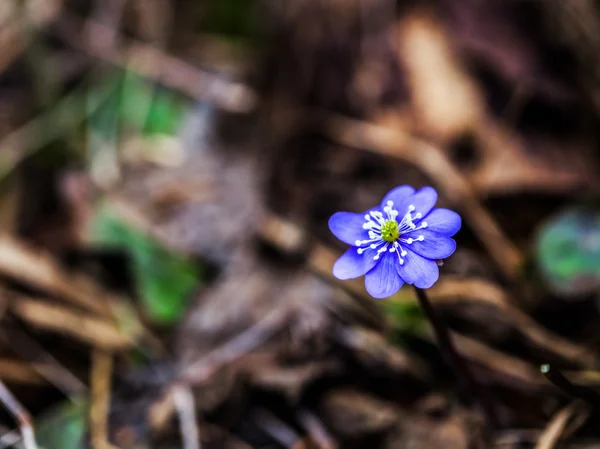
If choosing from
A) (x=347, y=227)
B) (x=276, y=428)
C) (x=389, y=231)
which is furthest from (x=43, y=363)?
(x=389, y=231)

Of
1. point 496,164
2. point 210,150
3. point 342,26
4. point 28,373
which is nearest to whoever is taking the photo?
point 28,373

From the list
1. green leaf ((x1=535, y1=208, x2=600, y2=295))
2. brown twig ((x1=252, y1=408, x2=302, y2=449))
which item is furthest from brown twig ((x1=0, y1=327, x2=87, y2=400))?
green leaf ((x1=535, y1=208, x2=600, y2=295))

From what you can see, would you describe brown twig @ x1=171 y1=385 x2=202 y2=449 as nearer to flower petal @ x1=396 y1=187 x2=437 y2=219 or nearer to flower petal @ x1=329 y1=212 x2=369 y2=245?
flower petal @ x1=329 y1=212 x2=369 y2=245

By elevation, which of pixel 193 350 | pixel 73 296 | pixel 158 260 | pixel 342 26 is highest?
pixel 342 26

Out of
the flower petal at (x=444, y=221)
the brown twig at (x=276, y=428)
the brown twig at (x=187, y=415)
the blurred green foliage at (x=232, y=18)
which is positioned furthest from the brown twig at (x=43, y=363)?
the blurred green foliage at (x=232, y=18)

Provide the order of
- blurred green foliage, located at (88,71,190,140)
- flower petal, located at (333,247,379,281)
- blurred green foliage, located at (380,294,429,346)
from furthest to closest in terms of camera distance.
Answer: blurred green foliage, located at (88,71,190,140)
blurred green foliage, located at (380,294,429,346)
flower petal, located at (333,247,379,281)

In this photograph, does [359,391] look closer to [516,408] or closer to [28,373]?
[516,408]

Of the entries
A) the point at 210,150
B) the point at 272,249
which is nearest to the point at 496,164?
the point at 272,249
